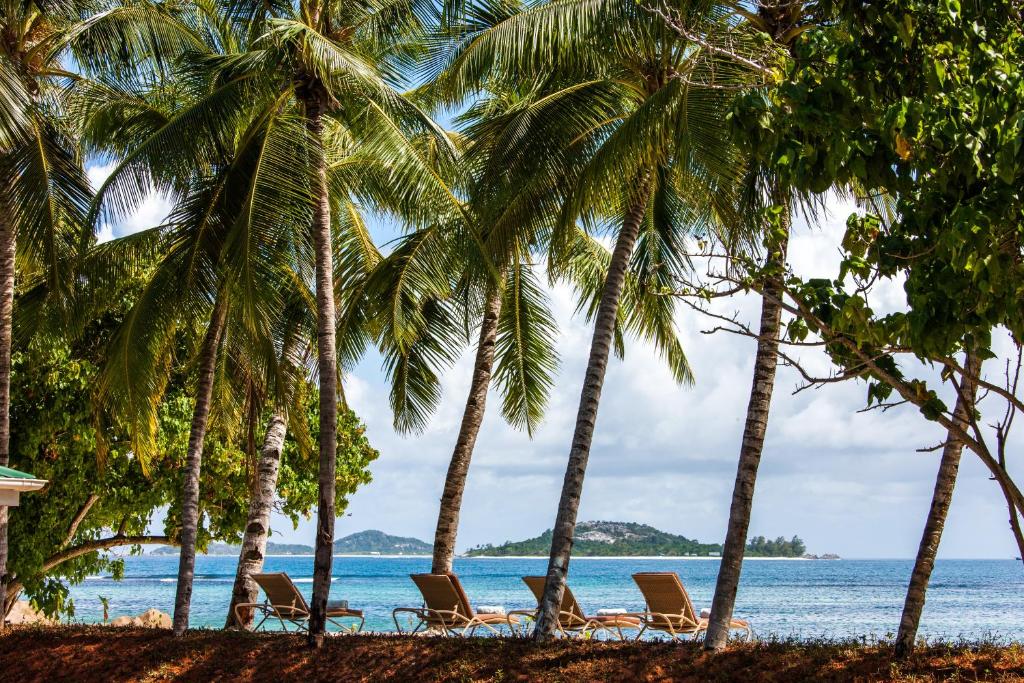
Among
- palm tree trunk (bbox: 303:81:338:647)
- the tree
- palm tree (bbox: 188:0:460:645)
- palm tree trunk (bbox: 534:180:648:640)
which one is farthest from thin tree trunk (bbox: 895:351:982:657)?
the tree

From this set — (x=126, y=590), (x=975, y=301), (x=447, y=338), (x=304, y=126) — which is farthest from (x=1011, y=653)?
(x=126, y=590)

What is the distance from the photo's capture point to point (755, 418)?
898 cm

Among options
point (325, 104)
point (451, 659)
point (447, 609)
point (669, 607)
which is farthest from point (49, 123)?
point (669, 607)

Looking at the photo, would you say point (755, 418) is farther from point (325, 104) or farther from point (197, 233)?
point (197, 233)

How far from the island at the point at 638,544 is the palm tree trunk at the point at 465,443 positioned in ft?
289

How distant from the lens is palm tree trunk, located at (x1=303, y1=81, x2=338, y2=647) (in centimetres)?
1060

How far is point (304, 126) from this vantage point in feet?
37.9

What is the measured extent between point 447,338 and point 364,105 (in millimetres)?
5313

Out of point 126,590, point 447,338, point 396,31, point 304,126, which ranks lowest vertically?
point 126,590

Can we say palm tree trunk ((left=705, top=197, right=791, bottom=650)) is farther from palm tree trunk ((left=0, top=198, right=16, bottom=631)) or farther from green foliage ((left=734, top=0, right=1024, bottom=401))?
palm tree trunk ((left=0, top=198, right=16, bottom=631))

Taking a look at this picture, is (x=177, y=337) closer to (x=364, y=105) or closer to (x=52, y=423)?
(x=52, y=423)

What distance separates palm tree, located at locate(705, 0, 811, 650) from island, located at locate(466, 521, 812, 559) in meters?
Answer: 93.5

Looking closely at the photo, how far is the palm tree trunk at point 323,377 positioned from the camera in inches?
417

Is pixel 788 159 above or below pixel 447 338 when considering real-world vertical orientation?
below
